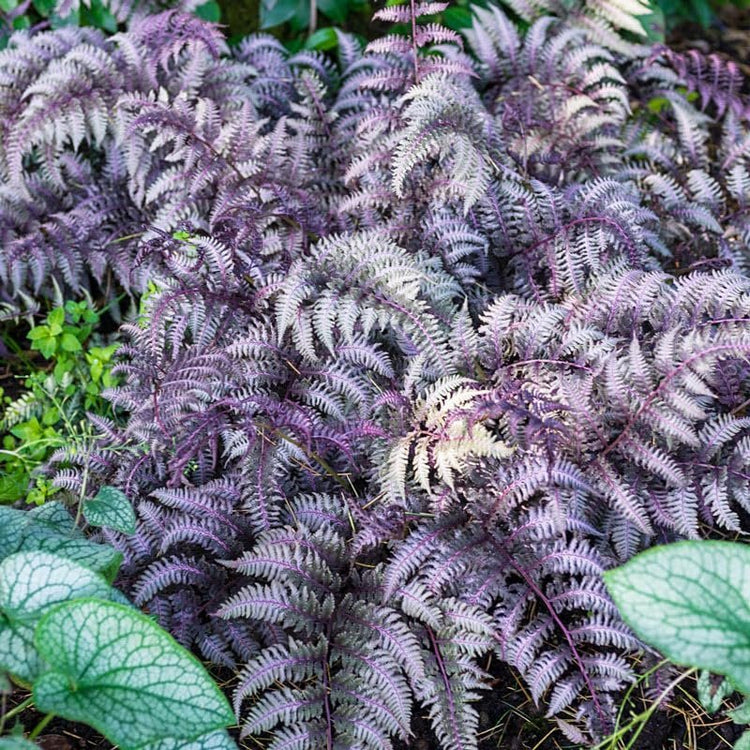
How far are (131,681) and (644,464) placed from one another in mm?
1461

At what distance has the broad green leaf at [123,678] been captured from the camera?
1.69m

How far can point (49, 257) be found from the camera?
127 inches

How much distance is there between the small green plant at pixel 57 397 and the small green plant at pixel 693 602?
1.96 metres

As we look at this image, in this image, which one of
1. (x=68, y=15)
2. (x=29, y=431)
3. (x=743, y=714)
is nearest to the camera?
(x=743, y=714)

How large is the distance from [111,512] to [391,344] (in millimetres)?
1088

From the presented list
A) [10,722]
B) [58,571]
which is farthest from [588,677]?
[10,722]

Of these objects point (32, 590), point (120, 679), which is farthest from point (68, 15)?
point (120, 679)

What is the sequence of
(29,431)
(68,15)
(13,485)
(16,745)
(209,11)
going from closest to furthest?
(16,745), (13,485), (29,431), (68,15), (209,11)

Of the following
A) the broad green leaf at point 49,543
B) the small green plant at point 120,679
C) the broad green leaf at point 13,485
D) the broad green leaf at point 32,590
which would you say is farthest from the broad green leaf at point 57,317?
the small green plant at point 120,679

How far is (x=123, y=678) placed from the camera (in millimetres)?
1723

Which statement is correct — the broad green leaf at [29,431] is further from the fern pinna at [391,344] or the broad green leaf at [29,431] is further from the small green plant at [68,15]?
the small green plant at [68,15]

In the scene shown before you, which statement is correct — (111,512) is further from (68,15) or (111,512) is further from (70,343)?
(68,15)

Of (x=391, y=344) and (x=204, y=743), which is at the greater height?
(x=391, y=344)

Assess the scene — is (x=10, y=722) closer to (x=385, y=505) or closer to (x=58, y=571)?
(x=58, y=571)
